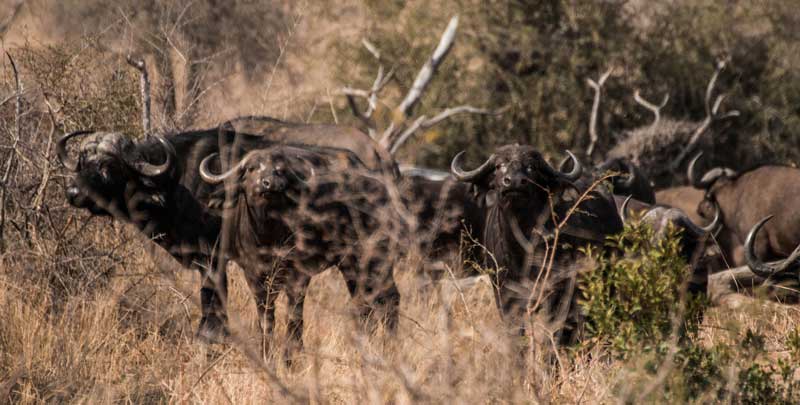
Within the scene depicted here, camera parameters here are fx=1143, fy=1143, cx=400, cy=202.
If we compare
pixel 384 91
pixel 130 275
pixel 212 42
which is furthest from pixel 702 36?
pixel 130 275

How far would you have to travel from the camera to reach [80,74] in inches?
320

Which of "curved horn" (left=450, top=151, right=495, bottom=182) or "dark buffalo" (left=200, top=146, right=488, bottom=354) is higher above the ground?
"curved horn" (left=450, top=151, right=495, bottom=182)

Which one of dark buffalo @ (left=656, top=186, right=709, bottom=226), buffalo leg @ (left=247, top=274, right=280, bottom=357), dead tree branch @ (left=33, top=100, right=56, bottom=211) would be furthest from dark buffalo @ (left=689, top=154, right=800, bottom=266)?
dead tree branch @ (left=33, top=100, right=56, bottom=211)

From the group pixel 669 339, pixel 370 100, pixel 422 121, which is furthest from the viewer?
pixel 422 121

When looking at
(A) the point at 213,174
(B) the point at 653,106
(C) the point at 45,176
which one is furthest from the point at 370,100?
(B) the point at 653,106

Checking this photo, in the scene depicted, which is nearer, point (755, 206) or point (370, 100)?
point (755, 206)

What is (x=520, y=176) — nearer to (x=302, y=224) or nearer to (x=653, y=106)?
(x=302, y=224)

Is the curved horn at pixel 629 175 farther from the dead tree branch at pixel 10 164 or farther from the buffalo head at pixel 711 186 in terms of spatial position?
the dead tree branch at pixel 10 164

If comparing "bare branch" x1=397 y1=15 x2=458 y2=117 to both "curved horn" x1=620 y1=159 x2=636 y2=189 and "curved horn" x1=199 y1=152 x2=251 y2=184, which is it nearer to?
"curved horn" x1=620 y1=159 x2=636 y2=189

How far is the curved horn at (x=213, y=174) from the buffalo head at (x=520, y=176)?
141cm

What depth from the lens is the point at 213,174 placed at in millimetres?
7531

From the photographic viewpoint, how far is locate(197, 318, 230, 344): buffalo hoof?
262 inches

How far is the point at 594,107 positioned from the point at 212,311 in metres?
9.24

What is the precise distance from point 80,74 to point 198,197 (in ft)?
4.10
